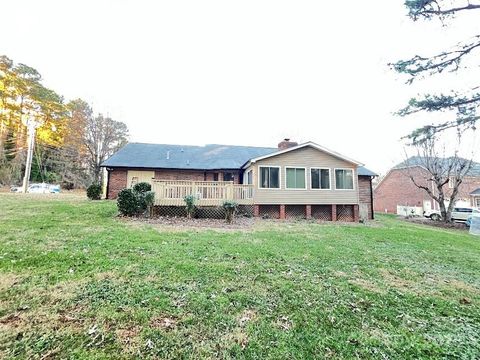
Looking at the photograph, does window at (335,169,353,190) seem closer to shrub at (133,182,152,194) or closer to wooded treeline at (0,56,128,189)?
shrub at (133,182,152,194)

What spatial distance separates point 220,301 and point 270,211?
35.1 ft

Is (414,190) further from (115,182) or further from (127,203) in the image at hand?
(115,182)

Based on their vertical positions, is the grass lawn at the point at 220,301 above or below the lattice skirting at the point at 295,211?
below

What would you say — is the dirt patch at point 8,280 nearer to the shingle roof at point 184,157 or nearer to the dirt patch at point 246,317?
the dirt patch at point 246,317

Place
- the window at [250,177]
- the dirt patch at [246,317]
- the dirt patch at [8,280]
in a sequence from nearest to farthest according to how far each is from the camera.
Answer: the dirt patch at [246,317] → the dirt patch at [8,280] → the window at [250,177]

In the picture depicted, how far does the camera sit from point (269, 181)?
13.6 meters

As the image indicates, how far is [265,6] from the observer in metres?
11.1

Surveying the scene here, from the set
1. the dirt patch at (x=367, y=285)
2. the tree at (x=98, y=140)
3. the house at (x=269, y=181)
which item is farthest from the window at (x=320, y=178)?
the tree at (x=98, y=140)

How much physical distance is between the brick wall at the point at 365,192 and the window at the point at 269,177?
745 cm

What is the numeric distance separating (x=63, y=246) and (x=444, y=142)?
2463 centimetres

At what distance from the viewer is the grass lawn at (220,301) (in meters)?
2.61

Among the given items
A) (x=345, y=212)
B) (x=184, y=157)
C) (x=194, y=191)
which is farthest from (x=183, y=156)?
(x=345, y=212)

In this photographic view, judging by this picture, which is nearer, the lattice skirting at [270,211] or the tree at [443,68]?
the tree at [443,68]

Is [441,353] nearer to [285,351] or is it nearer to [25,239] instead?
[285,351]
